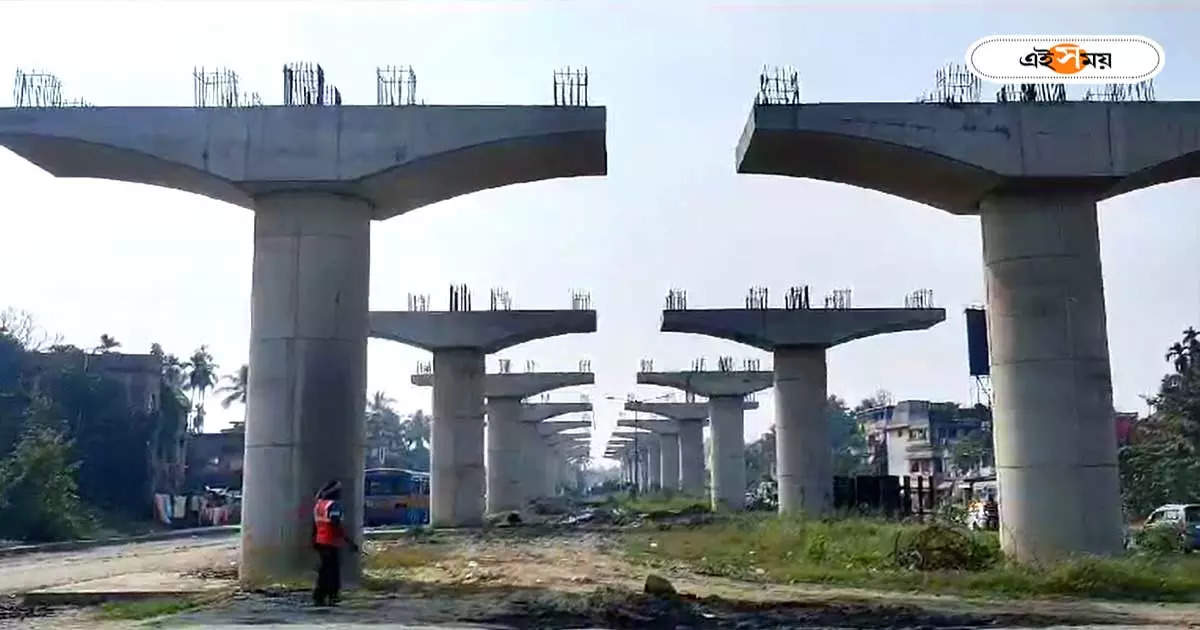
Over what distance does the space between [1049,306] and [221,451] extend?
187 ft

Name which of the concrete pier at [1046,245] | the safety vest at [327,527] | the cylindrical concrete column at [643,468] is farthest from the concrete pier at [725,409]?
the cylindrical concrete column at [643,468]

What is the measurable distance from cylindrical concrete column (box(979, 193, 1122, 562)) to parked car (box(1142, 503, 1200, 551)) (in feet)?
25.3

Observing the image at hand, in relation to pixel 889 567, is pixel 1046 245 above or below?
above

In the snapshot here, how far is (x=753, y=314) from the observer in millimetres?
38406

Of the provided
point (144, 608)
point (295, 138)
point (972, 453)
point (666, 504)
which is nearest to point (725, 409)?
point (666, 504)

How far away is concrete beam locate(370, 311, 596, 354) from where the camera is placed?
3972cm

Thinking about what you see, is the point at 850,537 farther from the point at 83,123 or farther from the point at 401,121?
the point at 83,123

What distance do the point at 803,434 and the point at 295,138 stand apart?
23.1 m

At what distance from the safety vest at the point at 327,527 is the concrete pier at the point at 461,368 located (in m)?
24.3

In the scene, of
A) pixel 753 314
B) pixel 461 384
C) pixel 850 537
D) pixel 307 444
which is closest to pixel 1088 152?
pixel 850 537

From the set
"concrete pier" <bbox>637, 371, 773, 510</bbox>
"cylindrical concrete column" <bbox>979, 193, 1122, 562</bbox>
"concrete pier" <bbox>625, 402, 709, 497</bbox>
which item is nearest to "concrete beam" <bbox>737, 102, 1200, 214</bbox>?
"cylindrical concrete column" <bbox>979, 193, 1122, 562</bbox>

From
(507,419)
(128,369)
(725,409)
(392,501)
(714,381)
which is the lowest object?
(392,501)

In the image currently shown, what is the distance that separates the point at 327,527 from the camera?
49.3 feet

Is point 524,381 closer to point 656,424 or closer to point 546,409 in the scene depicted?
point 546,409
